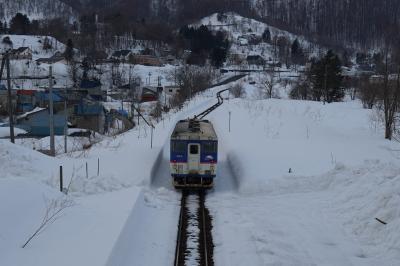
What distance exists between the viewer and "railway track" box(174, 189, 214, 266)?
32.5 feet

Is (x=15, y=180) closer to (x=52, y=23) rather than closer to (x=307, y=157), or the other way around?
(x=307, y=157)

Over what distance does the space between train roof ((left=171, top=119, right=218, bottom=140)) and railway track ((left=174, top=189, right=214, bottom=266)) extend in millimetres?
1983

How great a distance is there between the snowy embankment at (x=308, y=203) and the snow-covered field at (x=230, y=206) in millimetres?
29

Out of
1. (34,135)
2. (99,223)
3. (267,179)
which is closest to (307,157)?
(267,179)

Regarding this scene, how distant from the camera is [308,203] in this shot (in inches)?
519

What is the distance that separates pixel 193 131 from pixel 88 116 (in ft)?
111

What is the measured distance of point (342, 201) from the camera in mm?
12367

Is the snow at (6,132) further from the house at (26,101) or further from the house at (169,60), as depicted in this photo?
the house at (169,60)

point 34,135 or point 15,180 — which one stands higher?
point 15,180

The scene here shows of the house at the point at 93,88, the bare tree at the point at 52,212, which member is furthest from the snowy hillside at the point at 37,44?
the bare tree at the point at 52,212

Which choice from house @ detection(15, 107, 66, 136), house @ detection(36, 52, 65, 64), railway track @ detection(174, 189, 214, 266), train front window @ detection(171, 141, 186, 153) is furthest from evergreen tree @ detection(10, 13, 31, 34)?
railway track @ detection(174, 189, 214, 266)

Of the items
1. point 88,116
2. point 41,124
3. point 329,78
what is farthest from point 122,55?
point 329,78

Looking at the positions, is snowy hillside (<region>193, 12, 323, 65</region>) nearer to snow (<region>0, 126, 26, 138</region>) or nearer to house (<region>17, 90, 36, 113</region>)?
house (<region>17, 90, 36, 113</region>)

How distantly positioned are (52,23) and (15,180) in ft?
482
